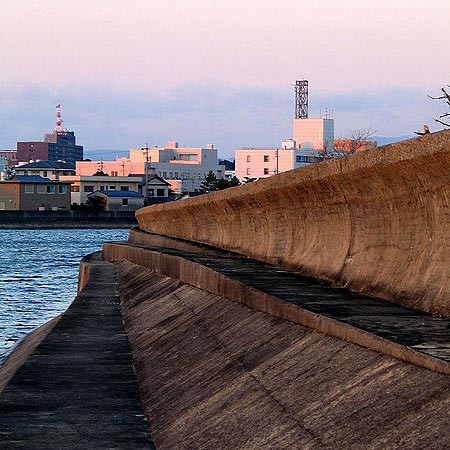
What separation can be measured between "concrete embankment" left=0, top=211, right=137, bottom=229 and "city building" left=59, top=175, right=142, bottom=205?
920 inches

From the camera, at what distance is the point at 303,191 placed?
1462cm

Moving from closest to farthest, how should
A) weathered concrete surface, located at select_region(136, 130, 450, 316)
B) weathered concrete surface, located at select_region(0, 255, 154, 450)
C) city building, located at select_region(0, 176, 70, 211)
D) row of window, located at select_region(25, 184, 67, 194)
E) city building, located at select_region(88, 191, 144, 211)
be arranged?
weathered concrete surface, located at select_region(0, 255, 154, 450) < weathered concrete surface, located at select_region(136, 130, 450, 316) < city building, located at select_region(0, 176, 70, 211) < row of window, located at select_region(25, 184, 67, 194) < city building, located at select_region(88, 191, 144, 211)

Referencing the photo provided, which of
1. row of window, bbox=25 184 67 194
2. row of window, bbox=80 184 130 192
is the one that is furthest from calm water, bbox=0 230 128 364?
row of window, bbox=80 184 130 192

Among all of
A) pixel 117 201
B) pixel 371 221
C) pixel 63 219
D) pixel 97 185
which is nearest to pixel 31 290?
pixel 371 221

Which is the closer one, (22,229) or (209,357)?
(209,357)

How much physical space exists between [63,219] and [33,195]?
31.0ft

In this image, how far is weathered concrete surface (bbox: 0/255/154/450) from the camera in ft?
26.9

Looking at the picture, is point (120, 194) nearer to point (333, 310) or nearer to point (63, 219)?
point (63, 219)

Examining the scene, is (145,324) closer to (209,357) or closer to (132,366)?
(132,366)

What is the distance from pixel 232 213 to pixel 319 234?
7.87 meters

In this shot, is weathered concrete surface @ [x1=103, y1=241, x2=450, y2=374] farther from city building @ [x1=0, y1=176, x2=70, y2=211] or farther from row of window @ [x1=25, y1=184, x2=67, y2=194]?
row of window @ [x1=25, y1=184, x2=67, y2=194]

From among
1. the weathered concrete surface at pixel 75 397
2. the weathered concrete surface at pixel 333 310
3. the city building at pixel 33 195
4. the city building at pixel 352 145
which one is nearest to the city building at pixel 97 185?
the city building at pixel 33 195

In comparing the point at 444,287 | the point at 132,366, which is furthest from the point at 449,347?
the point at 132,366

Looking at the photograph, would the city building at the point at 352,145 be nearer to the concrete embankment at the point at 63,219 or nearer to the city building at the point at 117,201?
the concrete embankment at the point at 63,219
